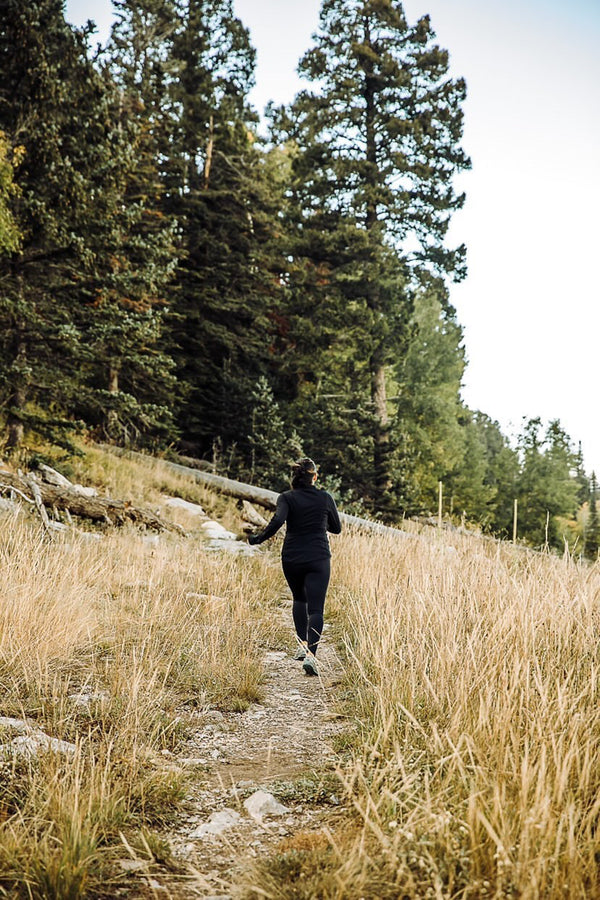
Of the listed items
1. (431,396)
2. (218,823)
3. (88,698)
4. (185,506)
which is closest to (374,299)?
(185,506)

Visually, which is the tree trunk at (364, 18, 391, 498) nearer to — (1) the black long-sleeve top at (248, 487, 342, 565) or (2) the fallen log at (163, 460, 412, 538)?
(2) the fallen log at (163, 460, 412, 538)

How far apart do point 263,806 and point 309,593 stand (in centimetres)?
285

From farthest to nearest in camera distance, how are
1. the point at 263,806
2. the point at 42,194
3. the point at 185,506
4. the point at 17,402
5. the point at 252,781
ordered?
the point at 185,506
the point at 17,402
the point at 42,194
the point at 252,781
the point at 263,806

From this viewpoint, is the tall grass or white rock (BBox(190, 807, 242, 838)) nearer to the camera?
the tall grass

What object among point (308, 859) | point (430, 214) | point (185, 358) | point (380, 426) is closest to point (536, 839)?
point (308, 859)

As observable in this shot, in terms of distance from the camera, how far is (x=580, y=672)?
11.4 ft

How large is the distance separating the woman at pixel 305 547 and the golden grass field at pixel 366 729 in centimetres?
51

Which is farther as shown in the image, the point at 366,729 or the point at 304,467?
the point at 304,467

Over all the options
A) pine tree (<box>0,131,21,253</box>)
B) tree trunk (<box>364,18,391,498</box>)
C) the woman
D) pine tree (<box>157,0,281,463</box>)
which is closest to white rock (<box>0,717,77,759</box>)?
the woman

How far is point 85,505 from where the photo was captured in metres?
10.4

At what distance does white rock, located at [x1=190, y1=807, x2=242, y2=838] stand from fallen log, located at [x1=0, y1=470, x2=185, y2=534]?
727 cm

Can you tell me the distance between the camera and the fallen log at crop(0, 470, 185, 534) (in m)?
9.74

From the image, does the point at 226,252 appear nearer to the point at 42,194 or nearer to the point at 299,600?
the point at 42,194

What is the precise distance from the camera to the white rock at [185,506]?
13.6 m
